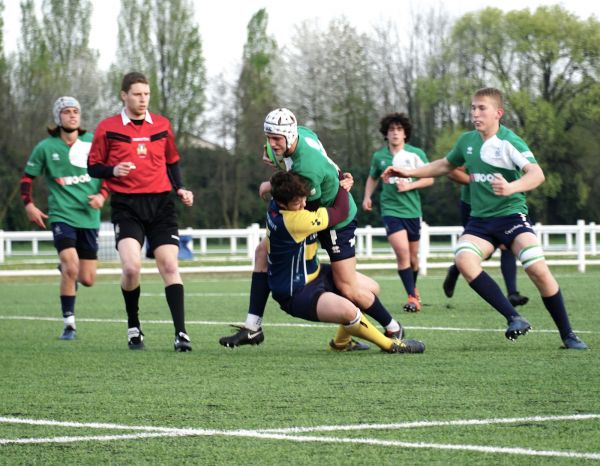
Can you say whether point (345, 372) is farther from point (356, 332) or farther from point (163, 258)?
point (163, 258)

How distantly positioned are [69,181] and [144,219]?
2.10 meters

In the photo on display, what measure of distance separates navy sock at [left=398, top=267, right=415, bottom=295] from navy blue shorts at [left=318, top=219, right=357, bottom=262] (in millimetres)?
5393

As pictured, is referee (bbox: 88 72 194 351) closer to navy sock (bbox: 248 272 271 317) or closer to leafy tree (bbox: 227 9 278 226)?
navy sock (bbox: 248 272 271 317)

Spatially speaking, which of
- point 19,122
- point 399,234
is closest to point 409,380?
point 399,234

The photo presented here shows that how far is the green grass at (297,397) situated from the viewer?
5141 millimetres

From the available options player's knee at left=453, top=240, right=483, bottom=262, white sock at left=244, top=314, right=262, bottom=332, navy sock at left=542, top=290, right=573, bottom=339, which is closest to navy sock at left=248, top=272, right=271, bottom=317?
white sock at left=244, top=314, right=262, bottom=332

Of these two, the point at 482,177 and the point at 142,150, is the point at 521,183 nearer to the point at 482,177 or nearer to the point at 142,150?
the point at 482,177

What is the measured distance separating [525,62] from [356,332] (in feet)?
168

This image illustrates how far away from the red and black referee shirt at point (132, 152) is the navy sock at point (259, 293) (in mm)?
1257

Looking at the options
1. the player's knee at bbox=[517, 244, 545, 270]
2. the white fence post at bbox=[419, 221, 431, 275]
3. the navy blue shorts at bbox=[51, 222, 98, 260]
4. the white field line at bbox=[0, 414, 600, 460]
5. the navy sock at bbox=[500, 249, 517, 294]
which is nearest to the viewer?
the white field line at bbox=[0, 414, 600, 460]

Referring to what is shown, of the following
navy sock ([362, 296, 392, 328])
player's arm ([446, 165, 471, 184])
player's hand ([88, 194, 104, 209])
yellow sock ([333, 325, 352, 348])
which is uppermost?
player's arm ([446, 165, 471, 184])

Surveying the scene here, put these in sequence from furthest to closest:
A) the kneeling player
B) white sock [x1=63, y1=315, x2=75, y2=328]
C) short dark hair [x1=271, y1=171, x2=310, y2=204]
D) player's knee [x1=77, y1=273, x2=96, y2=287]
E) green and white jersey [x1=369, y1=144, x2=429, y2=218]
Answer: green and white jersey [x1=369, y1=144, x2=429, y2=218]
player's knee [x1=77, y1=273, x2=96, y2=287]
white sock [x1=63, y1=315, x2=75, y2=328]
the kneeling player
short dark hair [x1=271, y1=171, x2=310, y2=204]

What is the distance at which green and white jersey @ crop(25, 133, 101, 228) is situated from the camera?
Result: 457 inches

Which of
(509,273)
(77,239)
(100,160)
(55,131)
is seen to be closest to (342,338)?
(100,160)
